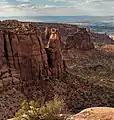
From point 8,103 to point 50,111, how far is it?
18.4 metres

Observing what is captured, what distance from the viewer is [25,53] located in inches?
2360

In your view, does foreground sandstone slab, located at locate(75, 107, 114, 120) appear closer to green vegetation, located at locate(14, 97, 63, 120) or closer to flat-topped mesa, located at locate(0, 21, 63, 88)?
green vegetation, located at locate(14, 97, 63, 120)

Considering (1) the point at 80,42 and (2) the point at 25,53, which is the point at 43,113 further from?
(1) the point at 80,42

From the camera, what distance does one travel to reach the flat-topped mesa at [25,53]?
5872 centimetres

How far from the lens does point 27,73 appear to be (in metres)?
60.3

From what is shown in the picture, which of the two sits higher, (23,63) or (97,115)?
(23,63)

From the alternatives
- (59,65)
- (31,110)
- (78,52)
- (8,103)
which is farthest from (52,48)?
(78,52)

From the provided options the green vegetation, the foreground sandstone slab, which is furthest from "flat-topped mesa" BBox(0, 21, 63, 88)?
the green vegetation

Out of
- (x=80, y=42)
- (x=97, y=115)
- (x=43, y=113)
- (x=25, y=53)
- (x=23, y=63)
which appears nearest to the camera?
(x=43, y=113)

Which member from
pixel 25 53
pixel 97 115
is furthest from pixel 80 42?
pixel 97 115

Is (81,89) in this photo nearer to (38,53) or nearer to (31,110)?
(38,53)

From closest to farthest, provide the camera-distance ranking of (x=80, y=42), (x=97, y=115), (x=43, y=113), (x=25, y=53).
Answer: (x=43, y=113) → (x=97, y=115) → (x=25, y=53) → (x=80, y=42)

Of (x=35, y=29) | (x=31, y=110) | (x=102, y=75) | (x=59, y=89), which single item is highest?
(x=35, y=29)

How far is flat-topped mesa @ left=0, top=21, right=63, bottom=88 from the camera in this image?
58.7 metres
